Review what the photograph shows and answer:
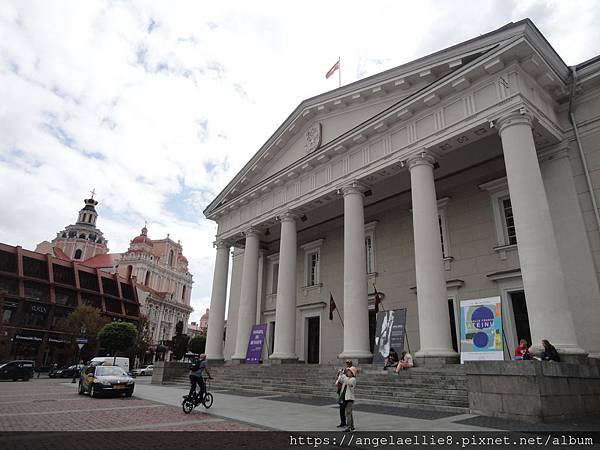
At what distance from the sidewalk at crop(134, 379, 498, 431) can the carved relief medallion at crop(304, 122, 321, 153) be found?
12815 millimetres

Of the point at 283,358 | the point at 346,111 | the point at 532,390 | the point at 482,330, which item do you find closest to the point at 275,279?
the point at 283,358

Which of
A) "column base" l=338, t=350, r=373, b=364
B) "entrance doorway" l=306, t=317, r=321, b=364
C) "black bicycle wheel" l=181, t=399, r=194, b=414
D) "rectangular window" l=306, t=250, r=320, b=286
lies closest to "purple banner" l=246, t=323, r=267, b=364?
"entrance doorway" l=306, t=317, r=321, b=364

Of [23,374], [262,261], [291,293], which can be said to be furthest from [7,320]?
[291,293]

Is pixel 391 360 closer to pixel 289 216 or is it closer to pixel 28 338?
pixel 289 216

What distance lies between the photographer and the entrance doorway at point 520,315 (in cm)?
1537

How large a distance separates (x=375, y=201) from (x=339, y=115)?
497cm

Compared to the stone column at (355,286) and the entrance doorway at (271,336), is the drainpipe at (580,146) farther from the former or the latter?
the entrance doorway at (271,336)

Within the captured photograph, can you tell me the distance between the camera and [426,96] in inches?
622

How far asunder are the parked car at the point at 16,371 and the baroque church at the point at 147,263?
150ft

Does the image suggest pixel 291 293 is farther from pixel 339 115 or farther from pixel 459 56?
pixel 459 56

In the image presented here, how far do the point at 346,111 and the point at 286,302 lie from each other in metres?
10.2

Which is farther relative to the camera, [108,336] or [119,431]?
[108,336]

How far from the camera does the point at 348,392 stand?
27.4 feet

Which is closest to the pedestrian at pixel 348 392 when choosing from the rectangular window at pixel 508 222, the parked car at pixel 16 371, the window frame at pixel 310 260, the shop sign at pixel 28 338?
the rectangular window at pixel 508 222
